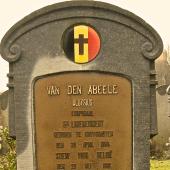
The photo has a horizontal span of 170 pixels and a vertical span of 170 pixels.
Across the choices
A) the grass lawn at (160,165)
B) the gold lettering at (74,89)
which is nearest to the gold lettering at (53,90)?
the gold lettering at (74,89)

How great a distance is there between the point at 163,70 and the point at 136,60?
27832 mm

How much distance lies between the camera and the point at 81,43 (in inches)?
239

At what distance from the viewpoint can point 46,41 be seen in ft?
19.9

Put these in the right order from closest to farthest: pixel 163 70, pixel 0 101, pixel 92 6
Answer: pixel 92 6
pixel 0 101
pixel 163 70

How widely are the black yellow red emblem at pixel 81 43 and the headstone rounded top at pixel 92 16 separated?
172mm

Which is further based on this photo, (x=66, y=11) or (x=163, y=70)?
(x=163, y=70)

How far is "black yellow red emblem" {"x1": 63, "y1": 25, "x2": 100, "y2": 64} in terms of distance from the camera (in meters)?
6.05

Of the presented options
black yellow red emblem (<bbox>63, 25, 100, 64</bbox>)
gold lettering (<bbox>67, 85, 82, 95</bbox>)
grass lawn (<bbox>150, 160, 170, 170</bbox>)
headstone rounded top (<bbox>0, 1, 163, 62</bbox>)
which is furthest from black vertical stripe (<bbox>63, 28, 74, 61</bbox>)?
grass lawn (<bbox>150, 160, 170, 170</bbox>)

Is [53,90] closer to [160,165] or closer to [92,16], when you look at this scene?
[92,16]

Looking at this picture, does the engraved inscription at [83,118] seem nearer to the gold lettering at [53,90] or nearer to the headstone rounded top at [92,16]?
the gold lettering at [53,90]

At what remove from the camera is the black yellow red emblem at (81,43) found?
6055 mm

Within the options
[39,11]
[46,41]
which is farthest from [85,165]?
[39,11]

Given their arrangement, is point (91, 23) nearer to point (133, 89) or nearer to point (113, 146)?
point (133, 89)

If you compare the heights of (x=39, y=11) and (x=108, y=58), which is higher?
(x=39, y=11)
